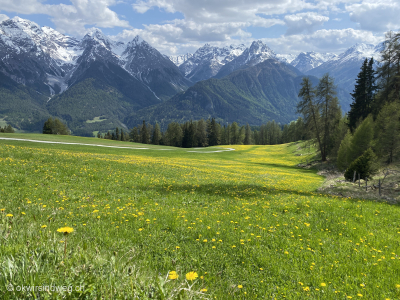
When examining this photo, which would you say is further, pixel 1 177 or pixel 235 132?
pixel 235 132

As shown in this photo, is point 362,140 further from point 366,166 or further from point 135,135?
point 135,135

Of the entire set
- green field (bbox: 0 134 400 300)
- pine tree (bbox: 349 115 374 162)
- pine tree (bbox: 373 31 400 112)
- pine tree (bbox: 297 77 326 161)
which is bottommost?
green field (bbox: 0 134 400 300)

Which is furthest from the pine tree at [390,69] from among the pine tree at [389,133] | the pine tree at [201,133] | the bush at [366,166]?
the pine tree at [201,133]

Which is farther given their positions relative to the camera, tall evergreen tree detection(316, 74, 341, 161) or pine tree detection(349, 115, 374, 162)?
tall evergreen tree detection(316, 74, 341, 161)

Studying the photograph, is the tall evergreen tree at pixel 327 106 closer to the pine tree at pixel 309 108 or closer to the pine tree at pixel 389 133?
the pine tree at pixel 309 108

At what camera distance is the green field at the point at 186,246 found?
2.73m

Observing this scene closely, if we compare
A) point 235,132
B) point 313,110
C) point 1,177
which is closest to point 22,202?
point 1,177

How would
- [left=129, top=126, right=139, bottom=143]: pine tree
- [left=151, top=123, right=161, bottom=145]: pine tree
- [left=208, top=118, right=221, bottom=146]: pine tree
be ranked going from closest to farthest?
[left=151, top=123, right=161, bottom=145]: pine tree, [left=208, top=118, right=221, bottom=146]: pine tree, [left=129, top=126, right=139, bottom=143]: pine tree

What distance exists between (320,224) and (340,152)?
34.2m

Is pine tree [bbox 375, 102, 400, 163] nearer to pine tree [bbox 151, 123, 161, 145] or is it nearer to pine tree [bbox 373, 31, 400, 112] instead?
pine tree [bbox 373, 31, 400, 112]

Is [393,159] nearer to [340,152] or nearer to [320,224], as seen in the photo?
[340,152]

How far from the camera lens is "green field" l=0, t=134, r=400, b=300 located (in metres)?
2.73

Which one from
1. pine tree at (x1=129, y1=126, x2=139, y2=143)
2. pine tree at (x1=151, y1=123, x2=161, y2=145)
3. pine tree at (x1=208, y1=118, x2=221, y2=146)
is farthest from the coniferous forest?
pine tree at (x1=129, y1=126, x2=139, y2=143)

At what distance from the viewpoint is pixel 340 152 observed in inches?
1409
